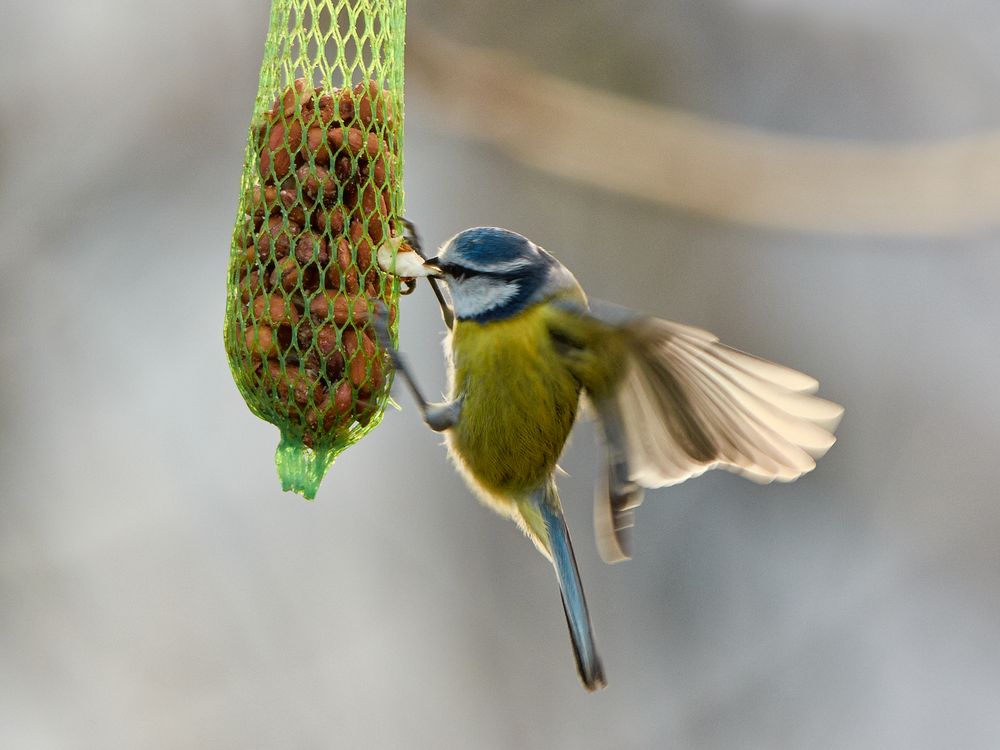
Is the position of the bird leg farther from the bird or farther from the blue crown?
the blue crown

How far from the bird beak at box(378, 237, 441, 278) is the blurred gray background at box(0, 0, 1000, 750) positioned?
6.53ft

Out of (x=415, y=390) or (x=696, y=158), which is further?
(x=696, y=158)

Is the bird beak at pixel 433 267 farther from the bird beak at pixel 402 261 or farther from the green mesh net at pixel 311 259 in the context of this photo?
the green mesh net at pixel 311 259

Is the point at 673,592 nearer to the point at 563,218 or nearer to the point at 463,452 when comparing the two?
the point at 563,218

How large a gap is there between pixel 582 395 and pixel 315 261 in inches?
20.7

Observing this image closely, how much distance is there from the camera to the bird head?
1930mm

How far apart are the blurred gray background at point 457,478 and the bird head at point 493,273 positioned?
80.5 inches

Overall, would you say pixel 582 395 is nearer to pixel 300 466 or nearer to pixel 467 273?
pixel 467 273

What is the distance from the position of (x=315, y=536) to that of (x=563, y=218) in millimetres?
1488

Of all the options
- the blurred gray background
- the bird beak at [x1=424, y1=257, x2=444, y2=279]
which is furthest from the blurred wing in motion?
the blurred gray background

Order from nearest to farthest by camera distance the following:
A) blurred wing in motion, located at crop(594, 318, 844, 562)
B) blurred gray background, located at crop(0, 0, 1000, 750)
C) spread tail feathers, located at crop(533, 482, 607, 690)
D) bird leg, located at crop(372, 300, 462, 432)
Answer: blurred wing in motion, located at crop(594, 318, 844, 562) < bird leg, located at crop(372, 300, 462, 432) < spread tail feathers, located at crop(533, 482, 607, 690) < blurred gray background, located at crop(0, 0, 1000, 750)

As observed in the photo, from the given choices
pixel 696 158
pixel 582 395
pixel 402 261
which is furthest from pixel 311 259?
pixel 696 158

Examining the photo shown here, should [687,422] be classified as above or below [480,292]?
below

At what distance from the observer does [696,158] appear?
3975 mm
